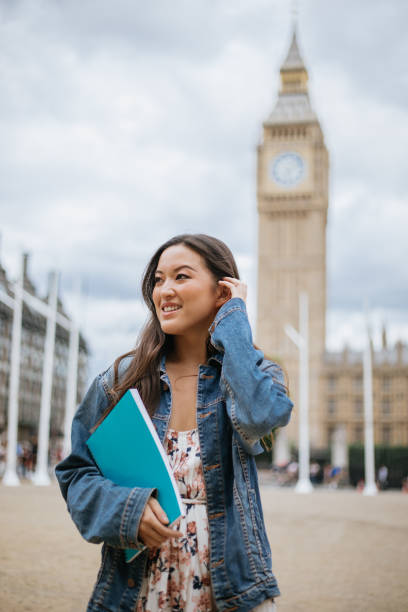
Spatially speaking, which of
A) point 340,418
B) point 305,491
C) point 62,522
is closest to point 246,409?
point 62,522

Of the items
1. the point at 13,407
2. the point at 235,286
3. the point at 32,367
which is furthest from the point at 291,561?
the point at 32,367

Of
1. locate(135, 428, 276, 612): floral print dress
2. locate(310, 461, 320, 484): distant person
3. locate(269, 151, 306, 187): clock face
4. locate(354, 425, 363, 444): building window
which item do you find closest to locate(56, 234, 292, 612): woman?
locate(135, 428, 276, 612): floral print dress

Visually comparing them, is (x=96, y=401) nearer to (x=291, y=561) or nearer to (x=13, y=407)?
(x=291, y=561)

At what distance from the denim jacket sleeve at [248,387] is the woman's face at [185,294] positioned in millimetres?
130

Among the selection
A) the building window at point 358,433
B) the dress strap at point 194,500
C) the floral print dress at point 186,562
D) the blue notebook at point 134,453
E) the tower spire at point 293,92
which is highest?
the tower spire at point 293,92

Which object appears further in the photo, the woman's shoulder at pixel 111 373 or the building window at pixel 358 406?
the building window at pixel 358 406

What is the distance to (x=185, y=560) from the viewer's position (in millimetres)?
1673

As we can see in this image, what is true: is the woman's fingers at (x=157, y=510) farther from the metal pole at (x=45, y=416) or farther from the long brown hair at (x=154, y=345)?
the metal pole at (x=45, y=416)

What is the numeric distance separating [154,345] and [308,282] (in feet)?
203

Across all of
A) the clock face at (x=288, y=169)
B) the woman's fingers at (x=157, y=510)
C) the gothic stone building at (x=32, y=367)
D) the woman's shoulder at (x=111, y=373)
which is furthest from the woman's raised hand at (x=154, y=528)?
the clock face at (x=288, y=169)

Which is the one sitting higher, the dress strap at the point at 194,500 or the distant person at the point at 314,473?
the dress strap at the point at 194,500

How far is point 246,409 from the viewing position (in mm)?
1611

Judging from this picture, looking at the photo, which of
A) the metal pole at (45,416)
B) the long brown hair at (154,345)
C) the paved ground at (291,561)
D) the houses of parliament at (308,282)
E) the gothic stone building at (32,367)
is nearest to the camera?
the long brown hair at (154,345)

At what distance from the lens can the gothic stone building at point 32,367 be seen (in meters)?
42.5
